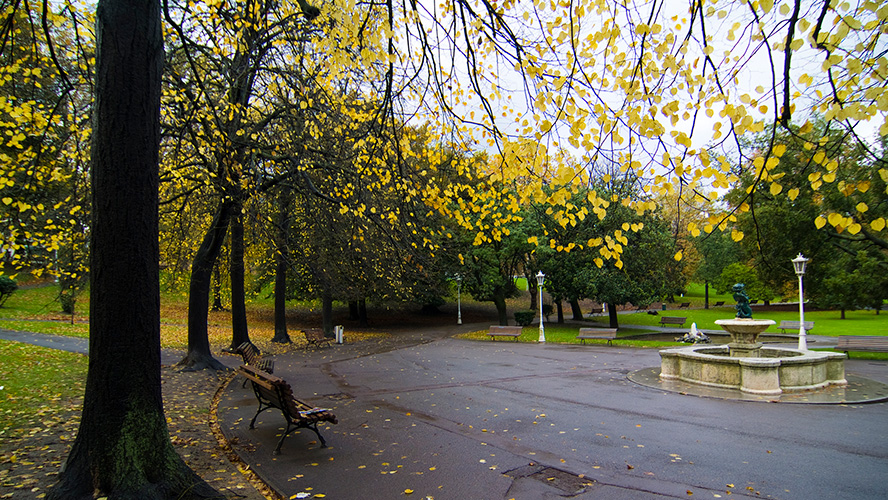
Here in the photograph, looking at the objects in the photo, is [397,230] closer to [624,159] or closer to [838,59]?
[624,159]

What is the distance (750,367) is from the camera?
35.2 feet

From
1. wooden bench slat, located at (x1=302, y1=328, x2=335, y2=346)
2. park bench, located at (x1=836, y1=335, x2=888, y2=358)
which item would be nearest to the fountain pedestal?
park bench, located at (x1=836, y1=335, x2=888, y2=358)

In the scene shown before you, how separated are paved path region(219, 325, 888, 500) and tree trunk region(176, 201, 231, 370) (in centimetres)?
230

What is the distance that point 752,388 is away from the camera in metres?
10.6

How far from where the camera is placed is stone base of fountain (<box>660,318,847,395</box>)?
10.6 meters

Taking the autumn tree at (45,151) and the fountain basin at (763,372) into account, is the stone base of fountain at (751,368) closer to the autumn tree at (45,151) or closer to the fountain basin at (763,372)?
the fountain basin at (763,372)

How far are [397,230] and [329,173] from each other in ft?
9.27

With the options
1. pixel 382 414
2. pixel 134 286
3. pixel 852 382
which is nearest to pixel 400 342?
pixel 382 414

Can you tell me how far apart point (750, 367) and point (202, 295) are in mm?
13770

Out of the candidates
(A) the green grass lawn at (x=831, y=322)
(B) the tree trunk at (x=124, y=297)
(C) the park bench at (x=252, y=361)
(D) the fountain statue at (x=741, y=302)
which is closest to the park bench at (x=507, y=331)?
(D) the fountain statue at (x=741, y=302)

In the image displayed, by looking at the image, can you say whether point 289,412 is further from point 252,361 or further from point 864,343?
point 864,343

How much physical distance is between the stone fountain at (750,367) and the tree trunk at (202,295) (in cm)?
1190

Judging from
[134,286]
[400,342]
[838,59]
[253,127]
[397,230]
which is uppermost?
[253,127]

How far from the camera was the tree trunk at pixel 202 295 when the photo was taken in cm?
1311
